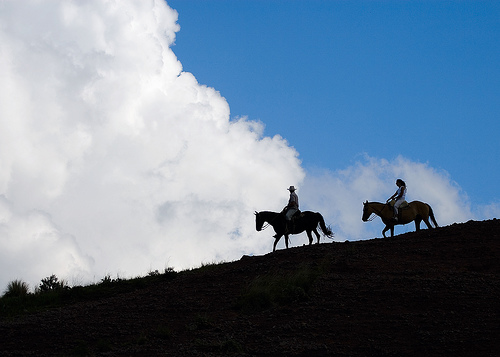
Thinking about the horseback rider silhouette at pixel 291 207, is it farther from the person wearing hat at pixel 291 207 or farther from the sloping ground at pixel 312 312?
the sloping ground at pixel 312 312

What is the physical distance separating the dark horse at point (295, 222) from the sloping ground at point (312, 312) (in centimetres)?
342

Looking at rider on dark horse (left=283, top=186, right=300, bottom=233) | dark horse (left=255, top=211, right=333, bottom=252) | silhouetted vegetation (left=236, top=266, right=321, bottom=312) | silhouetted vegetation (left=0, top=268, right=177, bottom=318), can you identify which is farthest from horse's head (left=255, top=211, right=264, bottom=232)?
silhouetted vegetation (left=236, top=266, right=321, bottom=312)

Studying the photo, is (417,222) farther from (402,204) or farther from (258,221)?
(258,221)

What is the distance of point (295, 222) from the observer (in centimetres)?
2634

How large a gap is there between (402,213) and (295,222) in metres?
4.13

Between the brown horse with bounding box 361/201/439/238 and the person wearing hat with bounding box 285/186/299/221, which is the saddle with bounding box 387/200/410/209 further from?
the person wearing hat with bounding box 285/186/299/221

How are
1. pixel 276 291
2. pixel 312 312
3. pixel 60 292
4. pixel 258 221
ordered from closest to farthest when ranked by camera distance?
pixel 312 312
pixel 276 291
pixel 60 292
pixel 258 221

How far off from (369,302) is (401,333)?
2.04 metres

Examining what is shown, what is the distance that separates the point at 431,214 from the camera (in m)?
26.3

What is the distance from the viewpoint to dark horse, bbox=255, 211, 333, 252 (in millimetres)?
26281

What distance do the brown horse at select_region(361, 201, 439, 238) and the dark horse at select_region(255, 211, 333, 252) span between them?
1.87 meters

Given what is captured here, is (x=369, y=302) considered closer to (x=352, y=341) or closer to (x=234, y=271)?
(x=352, y=341)

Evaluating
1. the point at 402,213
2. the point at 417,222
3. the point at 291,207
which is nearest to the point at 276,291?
the point at 291,207

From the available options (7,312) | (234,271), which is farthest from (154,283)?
(7,312)
